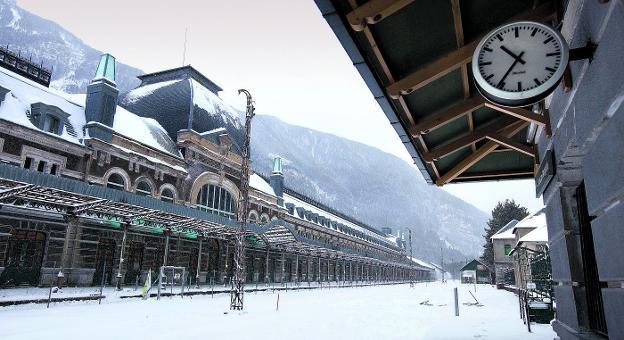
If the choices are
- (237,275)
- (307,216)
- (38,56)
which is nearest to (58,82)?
(38,56)

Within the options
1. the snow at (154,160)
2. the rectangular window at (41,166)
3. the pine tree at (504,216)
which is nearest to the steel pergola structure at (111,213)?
the rectangular window at (41,166)

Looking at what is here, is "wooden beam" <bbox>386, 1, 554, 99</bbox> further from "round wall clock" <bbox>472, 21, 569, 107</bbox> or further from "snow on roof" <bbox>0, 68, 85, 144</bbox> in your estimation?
"snow on roof" <bbox>0, 68, 85, 144</bbox>

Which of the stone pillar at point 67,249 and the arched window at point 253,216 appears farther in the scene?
the arched window at point 253,216

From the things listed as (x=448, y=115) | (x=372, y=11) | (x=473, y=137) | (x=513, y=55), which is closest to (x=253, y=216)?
(x=473, y=137)

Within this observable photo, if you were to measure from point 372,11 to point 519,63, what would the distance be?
1457mm

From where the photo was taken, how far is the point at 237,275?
1689 centimetres

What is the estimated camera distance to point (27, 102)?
22.8 m

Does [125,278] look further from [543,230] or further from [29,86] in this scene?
[543,230]

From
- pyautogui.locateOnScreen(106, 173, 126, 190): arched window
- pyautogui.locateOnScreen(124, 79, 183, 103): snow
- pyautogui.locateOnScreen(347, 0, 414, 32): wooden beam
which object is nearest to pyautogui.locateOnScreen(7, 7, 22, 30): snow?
pyautogui.locateOnScreen(124, 79, 183, 103): snow

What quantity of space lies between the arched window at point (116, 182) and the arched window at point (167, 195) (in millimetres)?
3258

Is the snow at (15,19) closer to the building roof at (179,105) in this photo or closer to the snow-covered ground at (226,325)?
the building roof at (179,105)

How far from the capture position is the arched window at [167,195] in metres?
29.1

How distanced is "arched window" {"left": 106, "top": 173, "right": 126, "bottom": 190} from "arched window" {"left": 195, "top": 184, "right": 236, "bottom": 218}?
6.79 metres

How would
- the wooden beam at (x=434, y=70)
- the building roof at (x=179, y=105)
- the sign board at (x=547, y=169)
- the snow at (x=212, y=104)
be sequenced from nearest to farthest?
the wooden beam at (x=434, y=70), the sign board at (x=547, y=169), the building roof at (x=179, y=105), the snow at (x=212, y=104)
